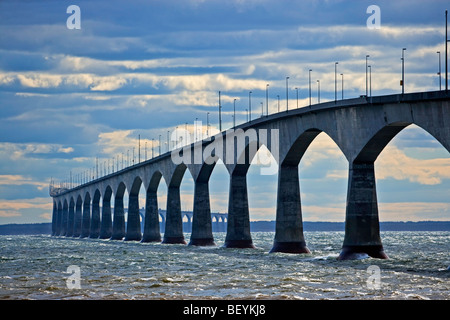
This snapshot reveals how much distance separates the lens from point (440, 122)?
49.2 m

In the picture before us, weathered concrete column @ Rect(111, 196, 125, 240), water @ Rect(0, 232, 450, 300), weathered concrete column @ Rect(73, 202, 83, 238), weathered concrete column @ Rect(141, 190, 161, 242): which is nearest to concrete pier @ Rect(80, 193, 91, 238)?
weathered concrete column @ Rect(73, 202, 83, 238)

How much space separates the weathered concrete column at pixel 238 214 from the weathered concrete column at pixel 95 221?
85.3 metres

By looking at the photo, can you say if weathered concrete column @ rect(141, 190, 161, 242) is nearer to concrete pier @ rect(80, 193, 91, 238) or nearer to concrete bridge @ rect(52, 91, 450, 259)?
concrete bridge @ rect(52, 91, 450, 259)

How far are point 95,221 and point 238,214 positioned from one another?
8814 centimetres

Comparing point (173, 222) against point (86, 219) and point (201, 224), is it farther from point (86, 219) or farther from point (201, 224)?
point (86, 219)

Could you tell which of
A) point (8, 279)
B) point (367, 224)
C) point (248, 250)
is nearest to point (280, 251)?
point (248, 250)

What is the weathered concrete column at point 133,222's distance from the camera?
422 feet

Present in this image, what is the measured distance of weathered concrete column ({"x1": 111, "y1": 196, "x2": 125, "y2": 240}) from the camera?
140 meters

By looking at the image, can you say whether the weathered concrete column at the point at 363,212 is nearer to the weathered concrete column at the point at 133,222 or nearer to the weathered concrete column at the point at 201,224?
the weathered concrete column at the point at 201,224

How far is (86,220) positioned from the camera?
175000mm

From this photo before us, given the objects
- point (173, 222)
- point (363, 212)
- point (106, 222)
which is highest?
point (363, 212)

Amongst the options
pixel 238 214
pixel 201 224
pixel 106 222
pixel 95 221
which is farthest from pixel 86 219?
pixel 238 214

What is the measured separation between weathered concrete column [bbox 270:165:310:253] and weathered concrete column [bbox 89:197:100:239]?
97287 mm
